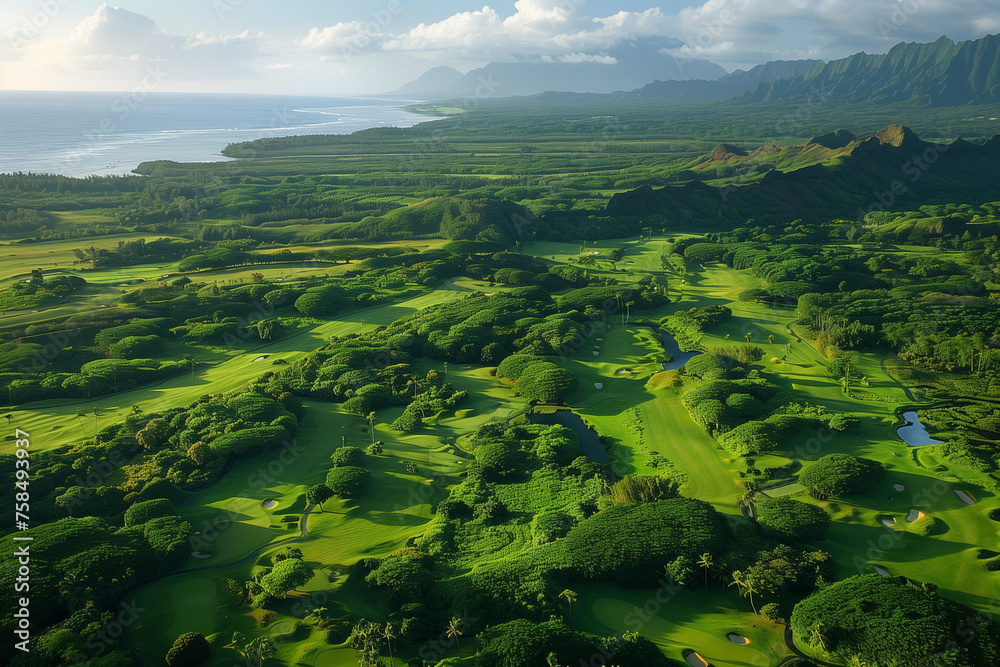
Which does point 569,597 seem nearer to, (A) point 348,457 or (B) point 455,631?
(B) point 455,631

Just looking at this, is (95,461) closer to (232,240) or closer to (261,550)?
(261,550)

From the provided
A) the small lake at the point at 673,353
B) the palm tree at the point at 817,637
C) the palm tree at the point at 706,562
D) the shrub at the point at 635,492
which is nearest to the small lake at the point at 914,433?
the small lake at the point at 673,353

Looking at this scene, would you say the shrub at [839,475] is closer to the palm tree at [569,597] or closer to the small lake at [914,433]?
the small lake at [914,433]

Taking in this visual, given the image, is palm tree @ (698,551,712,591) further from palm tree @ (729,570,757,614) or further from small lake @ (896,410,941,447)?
small lake @ (896,410,941,447)

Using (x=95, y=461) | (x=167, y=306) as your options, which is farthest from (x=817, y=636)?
(x=167, y=306)

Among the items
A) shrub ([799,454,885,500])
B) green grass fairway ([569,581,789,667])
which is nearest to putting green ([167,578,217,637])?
green grass fairway ([569,581,789,667])
